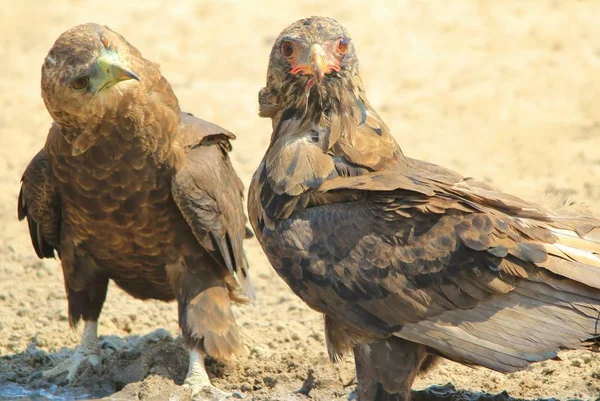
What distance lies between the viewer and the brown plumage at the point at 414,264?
220 inches

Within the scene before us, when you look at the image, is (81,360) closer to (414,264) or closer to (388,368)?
(388,368)

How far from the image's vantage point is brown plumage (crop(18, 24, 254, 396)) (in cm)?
655

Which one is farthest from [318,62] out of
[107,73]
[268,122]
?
[268,122]

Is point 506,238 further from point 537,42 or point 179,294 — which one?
point 537,42

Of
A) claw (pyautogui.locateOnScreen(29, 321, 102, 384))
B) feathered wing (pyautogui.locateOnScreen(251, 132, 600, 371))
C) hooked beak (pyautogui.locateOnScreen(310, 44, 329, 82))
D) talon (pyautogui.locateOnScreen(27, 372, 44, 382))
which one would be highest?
hooked beak (pyautogui.locateOnScreen(310, 44, 329, 82))

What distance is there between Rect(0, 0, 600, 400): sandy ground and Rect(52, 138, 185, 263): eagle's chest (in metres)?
0.84

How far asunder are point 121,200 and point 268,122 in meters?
5.24

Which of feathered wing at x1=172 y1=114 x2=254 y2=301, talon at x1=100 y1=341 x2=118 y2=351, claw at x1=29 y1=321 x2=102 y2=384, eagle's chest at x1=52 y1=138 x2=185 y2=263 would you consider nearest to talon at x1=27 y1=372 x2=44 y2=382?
claw at x1=29 y1=321 x2=102 y2=384

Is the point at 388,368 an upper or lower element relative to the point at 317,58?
lower

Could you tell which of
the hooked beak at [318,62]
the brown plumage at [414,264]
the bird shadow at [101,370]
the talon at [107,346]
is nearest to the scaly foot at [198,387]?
the bird shadow at [101,370]

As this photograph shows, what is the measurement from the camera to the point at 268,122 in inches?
469

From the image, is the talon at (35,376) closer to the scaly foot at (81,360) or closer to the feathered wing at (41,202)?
the scaly foot at (81,360)

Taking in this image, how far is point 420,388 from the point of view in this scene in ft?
22.2

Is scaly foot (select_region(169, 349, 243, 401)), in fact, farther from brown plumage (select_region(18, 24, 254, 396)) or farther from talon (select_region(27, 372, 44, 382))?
talon (select_region(27, 372, 44, 382))
